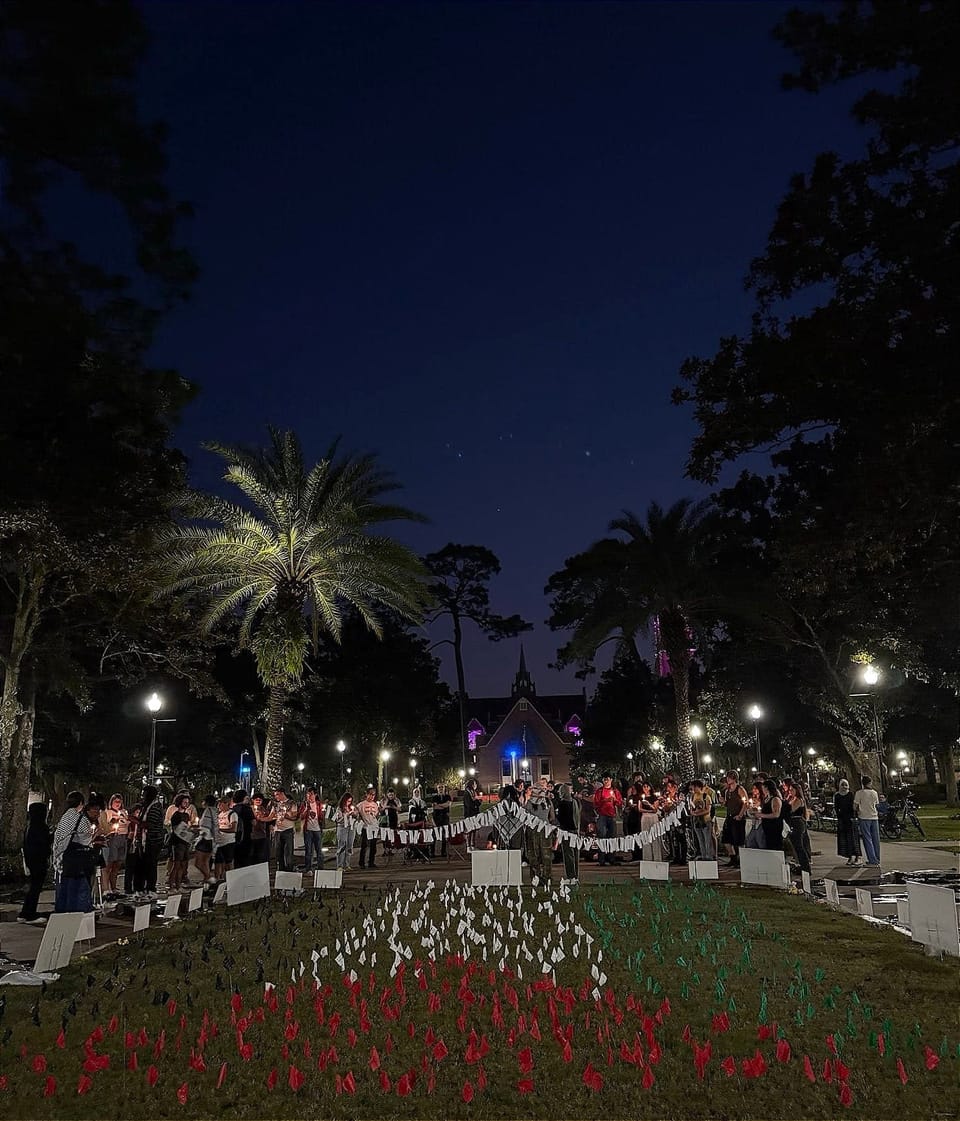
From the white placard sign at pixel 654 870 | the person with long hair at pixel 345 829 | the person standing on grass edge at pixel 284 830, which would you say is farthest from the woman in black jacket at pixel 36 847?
the white placard sign at pixel 654 870

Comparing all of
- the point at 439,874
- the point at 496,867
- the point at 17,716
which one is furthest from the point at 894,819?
the point at 17,716

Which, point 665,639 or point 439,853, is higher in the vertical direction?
point 665,639

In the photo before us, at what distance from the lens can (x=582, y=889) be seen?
46.4 ft

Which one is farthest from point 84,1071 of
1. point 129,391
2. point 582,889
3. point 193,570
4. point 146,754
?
point 146,754

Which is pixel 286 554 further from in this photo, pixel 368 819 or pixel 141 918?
pixel 141 918

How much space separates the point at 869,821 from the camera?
16.6 meters

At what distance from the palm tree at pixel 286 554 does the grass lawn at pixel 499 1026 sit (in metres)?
10.2

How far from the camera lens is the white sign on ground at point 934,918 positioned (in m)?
8.98

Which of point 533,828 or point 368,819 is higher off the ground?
point 368,819

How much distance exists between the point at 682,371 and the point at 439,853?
13.7 meters

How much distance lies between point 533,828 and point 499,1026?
807 cm

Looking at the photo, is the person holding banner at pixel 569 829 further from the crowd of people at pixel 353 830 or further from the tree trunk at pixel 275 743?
the tree trunk at pixel 275 743

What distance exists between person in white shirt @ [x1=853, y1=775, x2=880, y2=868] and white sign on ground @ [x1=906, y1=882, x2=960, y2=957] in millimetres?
7285

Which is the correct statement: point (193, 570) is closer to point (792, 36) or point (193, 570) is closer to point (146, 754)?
point (792, 36)
